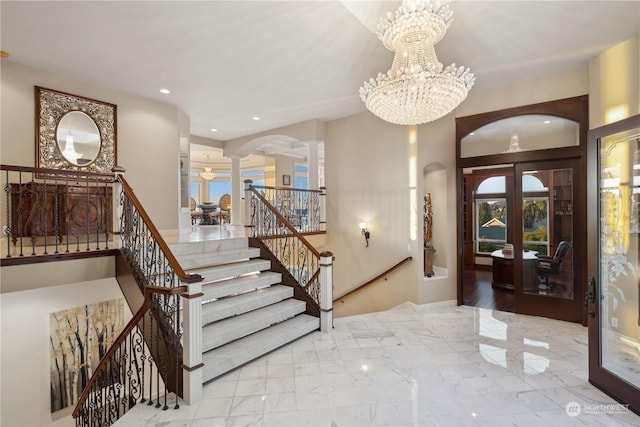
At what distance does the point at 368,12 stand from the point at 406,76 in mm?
1034

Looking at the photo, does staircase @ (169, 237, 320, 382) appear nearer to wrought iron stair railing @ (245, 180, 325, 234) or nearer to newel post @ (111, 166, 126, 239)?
newel post @ (111, 166, 126, 239)

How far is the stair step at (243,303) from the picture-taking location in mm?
3804

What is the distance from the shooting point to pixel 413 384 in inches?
122

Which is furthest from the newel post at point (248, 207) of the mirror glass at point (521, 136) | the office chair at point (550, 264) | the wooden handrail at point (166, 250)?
the office chair at point (550, 264)

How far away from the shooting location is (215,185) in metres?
16.0

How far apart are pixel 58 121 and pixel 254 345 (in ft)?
16.5

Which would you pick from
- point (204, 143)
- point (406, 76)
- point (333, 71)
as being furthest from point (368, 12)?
point (204, 143)

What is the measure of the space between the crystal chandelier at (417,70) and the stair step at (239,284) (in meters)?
3.06

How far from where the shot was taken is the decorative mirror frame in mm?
4891

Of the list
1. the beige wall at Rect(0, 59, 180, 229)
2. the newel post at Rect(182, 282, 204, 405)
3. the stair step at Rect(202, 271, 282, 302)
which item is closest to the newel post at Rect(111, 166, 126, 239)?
the stair step at Rect(202, 271, 282, 302)

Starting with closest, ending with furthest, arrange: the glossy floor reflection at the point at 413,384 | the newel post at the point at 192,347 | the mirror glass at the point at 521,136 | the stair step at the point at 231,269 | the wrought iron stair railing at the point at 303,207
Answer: the glossy floor reflection at the point at 413,384 < the newel post at the point at 192,347 < the stair step at the point at 231,269 < the mirror glass at the point at 521,136 < the wrought iron stair railing at the point at 303,207

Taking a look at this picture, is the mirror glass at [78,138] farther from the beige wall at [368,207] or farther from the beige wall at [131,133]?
the beige wall at [368,207]

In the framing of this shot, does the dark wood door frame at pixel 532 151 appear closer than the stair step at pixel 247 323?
No

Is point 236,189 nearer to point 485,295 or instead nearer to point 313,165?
point 313,165
